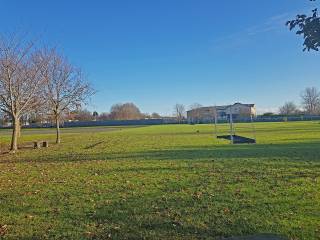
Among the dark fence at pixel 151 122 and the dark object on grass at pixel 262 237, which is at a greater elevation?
the dark fence at pixel 151 122

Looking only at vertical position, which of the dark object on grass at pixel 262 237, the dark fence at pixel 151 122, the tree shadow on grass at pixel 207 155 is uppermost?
the dark fence at pixel 151 122

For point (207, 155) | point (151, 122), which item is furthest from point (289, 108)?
point (207, 155)

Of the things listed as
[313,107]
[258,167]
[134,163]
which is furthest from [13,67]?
[313,107]

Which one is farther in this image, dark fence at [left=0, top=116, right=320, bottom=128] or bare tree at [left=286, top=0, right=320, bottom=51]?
dark fence at [left=0, top=116, right=320, bottom=128]

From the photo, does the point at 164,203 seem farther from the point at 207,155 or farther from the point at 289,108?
the point at 289,108

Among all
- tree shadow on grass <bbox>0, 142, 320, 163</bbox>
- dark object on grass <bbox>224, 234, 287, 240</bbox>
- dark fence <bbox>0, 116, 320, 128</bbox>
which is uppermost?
dark fence <bbox>0, 116, 320, 128</bbox>

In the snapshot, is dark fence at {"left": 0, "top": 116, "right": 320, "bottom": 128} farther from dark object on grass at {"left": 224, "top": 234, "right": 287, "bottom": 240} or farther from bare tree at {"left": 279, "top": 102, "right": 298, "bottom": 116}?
dark object on grass at {"left": 224, "top": 234, "right": 287, "bottom": 240}

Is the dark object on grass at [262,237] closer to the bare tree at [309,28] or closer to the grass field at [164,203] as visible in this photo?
the grass field at [164,203]

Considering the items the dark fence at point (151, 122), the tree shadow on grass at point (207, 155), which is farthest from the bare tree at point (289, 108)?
the tree shadow on grass at point (207, 155)

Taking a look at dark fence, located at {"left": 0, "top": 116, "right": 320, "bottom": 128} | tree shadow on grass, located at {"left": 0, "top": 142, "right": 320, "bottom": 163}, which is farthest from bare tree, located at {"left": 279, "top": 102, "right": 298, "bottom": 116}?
tree shadow on grass, located at {"left": 0, "top": 142, "right": 320, "bottom": 163}

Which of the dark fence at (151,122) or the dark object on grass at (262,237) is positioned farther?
the dark fence at (151,122)

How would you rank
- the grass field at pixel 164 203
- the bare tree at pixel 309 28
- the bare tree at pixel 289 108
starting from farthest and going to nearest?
1. the bare tree at pixel 289 108
2. the grass field at pixel 164 203
3. the bare tree at pixel 309 28

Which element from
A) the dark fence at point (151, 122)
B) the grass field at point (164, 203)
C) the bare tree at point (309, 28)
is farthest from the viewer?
the dark fence at point (151, 122)

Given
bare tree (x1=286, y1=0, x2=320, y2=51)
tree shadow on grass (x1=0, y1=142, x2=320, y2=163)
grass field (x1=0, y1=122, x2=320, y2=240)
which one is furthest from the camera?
tree shadow on grass (x1=0, y1=142, x2=320, y2=163)
